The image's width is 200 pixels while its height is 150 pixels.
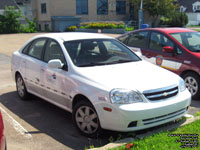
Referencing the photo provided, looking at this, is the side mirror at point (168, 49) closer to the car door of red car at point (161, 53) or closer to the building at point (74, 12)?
the car door of red car at point (161, 53)

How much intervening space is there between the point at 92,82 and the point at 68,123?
1300 millimetres

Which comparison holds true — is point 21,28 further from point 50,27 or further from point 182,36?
point 182,36

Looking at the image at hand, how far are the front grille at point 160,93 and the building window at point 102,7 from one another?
3766cm

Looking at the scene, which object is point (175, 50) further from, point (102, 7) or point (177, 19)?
point (102, 7)

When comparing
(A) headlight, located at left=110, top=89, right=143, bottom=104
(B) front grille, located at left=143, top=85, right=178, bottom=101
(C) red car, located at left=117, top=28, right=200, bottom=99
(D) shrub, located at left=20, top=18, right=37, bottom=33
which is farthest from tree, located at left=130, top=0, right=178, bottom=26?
(A) headlight, located at left=110, top=89, right=143, bottom=104

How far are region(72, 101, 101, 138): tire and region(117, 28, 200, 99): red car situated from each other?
2.22 m

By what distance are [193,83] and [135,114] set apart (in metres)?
3.06

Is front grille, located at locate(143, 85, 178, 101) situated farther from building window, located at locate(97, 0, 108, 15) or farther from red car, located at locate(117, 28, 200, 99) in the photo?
building window, located at locate(97, 0, 108, 15)

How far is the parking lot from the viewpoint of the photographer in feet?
14.4

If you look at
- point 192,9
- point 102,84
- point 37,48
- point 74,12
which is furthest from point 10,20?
point 192,9

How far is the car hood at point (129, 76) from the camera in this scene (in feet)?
13.8

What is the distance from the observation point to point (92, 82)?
437 cm

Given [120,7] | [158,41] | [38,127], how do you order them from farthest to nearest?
[120,7] < [158,41] < [38,127]

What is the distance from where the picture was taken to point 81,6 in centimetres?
3966
